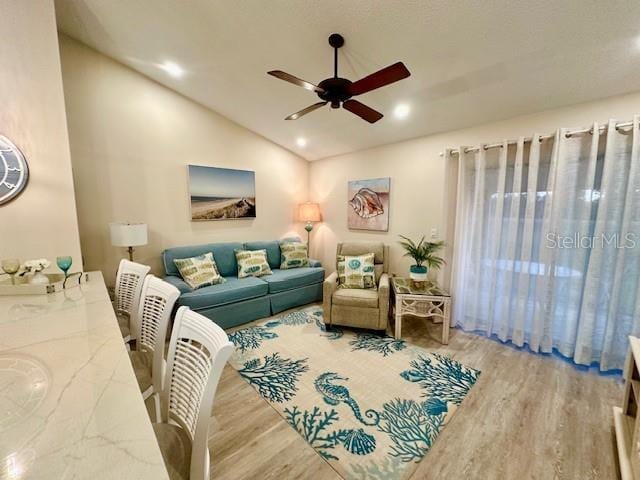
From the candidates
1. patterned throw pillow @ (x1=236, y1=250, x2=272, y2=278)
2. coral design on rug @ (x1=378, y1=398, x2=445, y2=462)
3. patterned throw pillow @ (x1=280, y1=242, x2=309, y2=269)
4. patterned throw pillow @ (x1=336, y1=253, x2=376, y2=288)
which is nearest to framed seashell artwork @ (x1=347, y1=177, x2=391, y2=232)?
patterned throw pillow @ (x1=336, y1=253, x2=376, y2=288)

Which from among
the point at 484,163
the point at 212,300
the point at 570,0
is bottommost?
the point at 212,300

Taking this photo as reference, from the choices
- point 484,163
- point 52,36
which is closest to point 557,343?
point 484,163

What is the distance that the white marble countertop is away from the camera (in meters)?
0.56

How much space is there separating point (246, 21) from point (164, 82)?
5.50 ft

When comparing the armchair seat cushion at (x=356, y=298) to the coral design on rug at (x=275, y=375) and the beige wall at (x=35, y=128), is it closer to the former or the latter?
the coral design on rug at (x=275, y=375)

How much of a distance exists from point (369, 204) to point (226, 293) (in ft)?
7.62

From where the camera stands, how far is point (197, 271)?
3.13 meters

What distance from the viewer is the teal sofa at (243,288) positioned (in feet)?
9.61

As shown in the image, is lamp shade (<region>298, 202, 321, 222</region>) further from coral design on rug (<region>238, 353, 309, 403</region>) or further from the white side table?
coral design on rug (<region>238, 353, 309, 403</region>)

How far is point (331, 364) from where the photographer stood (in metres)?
2.41

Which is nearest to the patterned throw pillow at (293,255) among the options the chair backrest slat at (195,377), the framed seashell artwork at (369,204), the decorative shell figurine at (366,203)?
the framed seashell artwork at (369,204)

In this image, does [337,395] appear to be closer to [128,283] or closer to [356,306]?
[356,306]

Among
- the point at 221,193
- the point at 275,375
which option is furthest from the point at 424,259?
the point at 221,193

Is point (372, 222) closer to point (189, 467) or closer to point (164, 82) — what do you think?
point (164, 82)
